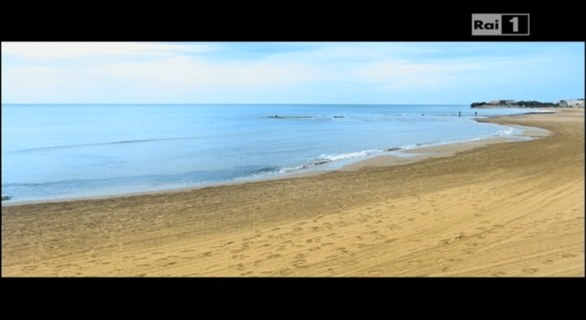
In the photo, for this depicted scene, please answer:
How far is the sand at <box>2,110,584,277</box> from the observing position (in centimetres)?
335

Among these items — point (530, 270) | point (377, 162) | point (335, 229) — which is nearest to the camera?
point (530, 270)

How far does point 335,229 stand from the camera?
4312 mm

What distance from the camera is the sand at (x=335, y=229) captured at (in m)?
3.35

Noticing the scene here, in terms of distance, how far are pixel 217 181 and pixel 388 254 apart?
166 inches
